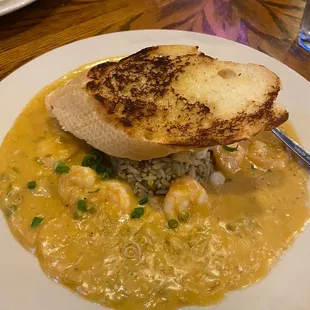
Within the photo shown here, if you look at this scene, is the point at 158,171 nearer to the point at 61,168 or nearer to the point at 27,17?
the point at 61,168

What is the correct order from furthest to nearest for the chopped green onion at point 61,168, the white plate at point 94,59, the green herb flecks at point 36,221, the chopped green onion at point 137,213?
the chopped green onion at point 61,168
the chopped green onion at point 137,213
the green herb flecks at point 36,221
the white plate at point 94,59

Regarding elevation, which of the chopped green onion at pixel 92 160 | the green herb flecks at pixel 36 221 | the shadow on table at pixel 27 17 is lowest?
the green herb flecks at pixel 36 221

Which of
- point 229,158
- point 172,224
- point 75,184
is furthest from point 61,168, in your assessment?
point 229,158

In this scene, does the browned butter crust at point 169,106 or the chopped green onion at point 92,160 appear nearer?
the browned butter crust at point 169,106

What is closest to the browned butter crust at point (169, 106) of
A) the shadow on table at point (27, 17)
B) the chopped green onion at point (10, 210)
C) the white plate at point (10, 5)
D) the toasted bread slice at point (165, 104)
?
the toasted bread slice at point (165, 104)

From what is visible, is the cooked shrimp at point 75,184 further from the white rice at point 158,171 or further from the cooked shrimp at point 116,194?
the white rice at point 158,171

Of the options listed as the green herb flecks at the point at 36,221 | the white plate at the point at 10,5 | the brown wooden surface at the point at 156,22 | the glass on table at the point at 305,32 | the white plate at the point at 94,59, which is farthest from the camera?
the glass on table at the point at 305,32

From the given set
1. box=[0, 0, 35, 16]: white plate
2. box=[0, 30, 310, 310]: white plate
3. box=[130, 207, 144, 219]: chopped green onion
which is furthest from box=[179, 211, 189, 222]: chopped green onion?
box=[0, 0, 35, 16]: white plate

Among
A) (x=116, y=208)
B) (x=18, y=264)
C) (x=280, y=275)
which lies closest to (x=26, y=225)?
(x=18, y=264)
